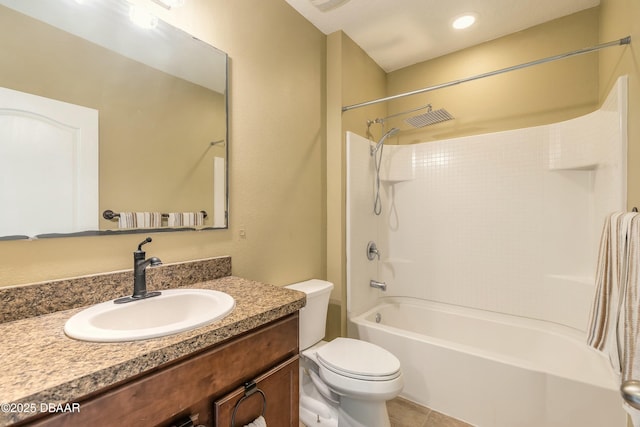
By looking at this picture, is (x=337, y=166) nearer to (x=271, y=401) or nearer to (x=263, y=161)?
(x=263, y=161)

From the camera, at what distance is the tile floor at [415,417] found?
1732mm

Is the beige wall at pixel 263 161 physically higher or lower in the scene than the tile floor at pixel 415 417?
higher

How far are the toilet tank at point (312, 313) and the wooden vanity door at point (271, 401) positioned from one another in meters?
0.56

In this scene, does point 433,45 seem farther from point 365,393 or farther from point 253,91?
point 365,393

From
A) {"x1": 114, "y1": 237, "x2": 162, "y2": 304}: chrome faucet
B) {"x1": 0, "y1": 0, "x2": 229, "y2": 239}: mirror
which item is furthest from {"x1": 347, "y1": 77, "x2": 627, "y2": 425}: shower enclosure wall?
{"x1": 114, "y1": 237, "x2": 162, "y2": 304}: chrome faucet

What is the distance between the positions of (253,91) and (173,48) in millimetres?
445

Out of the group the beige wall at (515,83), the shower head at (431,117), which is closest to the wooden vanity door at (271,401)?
the shower head at (431,117)

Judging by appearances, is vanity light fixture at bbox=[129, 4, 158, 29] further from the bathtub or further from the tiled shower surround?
the bathtub

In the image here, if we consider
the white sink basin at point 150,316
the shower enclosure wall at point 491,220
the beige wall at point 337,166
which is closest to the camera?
the white sink basin at point 150,316

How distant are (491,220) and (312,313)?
1.60m

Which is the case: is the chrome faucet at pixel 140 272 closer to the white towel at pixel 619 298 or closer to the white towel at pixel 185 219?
the white towel at pixel 185 219

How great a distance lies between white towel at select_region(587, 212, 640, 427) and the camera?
0.90m

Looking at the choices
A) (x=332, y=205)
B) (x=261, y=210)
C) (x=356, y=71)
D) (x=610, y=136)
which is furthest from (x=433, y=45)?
(x=261, y=210)

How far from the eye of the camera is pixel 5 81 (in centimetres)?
88
